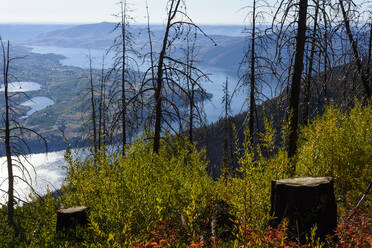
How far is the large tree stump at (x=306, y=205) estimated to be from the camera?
5.00 meters

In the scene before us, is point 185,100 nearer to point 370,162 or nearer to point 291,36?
point 291,36

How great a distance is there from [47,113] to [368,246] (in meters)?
176

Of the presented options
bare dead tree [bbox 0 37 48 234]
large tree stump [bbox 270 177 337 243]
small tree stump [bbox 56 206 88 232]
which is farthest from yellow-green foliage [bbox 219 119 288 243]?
bare dead tree [bbox 0 37 48 234]

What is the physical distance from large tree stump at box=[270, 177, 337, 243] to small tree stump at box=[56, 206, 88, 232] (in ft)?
13.9

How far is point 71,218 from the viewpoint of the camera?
260 inches

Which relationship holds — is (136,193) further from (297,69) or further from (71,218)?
(297,69)

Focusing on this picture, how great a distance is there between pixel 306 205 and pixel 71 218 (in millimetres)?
A: 4931

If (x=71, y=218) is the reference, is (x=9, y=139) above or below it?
above

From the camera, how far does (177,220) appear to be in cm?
620

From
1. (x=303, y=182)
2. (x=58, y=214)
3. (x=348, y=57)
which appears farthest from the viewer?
(x=348, y=57)

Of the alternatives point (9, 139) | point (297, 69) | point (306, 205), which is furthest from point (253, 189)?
point (9, 139)

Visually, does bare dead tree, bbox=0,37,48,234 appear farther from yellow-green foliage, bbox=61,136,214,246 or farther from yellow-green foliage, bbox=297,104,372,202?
yellow-green foliage, bbox=297,104,372,202

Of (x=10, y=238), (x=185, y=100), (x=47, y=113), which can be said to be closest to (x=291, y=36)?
(x=185, y=100)

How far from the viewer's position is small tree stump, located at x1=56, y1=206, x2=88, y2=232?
661cm
